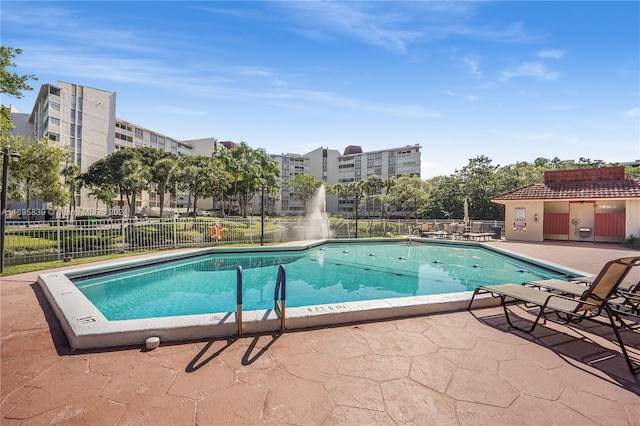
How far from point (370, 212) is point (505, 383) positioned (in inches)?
2506

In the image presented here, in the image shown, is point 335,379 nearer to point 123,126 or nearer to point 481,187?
point 481,187

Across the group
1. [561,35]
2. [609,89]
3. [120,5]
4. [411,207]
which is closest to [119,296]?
[120,5]

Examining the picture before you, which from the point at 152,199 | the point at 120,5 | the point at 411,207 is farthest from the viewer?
the point at 152,199

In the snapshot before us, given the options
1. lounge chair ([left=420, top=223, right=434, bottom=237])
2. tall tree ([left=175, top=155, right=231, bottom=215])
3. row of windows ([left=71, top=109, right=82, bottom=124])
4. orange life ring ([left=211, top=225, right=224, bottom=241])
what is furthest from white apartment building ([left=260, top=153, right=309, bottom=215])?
orange life ring ([left=211, top=225, right=224, bottom=241])

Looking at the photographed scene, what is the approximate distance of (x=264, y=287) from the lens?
324 inches

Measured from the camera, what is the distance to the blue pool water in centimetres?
677

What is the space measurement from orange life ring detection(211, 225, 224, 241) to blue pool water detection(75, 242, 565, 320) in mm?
1698

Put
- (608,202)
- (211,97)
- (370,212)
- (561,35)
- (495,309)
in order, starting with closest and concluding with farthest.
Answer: (495,309) → (561,35) → (211,97) → (608,202) → (370,212)

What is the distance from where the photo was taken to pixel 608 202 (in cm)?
1625

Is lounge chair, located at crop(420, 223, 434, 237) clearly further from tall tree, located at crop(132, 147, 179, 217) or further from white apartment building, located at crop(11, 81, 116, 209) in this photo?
white apartment building, located at crop(11, 81, 116, 209)

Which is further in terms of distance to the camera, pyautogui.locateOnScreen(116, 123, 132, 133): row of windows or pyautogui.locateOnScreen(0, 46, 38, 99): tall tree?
pyautogui.locateOnScreen(116, 123, 132, 133): row of windows

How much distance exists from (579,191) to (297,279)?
58.4 feet

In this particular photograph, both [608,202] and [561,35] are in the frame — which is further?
[608,202]

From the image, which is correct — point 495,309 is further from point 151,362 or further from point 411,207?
point 411,207
